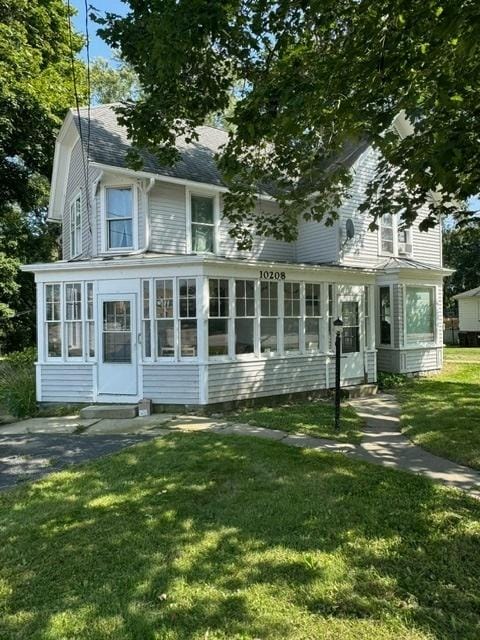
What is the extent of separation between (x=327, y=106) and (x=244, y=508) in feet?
16.1

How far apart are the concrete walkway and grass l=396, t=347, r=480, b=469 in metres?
0.24

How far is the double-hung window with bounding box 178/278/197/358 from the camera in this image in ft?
32.7

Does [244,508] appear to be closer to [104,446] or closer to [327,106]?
[104,446]

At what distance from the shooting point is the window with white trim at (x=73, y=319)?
1077 centimetres

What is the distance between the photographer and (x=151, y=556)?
3729mm

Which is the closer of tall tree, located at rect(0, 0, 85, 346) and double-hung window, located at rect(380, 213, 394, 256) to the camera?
tall tree, located at rect(0, 0, 85, 346)

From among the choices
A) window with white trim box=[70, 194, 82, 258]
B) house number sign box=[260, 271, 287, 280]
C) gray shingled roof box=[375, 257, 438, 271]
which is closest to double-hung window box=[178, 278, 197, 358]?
house number sign box=[260, 271, 287, 280]

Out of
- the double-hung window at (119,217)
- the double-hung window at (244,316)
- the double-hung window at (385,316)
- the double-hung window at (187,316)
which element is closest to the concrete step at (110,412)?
the double-hung window at (187,316)

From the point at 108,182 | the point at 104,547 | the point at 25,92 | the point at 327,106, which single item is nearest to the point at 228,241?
the point at 108,182

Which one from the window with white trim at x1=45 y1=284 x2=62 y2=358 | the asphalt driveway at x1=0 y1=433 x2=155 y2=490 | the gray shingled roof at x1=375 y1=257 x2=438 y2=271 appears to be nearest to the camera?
the asphalt driveway at x1=0 y1=433 x2=155 y2=490

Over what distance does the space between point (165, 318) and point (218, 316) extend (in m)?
1.13

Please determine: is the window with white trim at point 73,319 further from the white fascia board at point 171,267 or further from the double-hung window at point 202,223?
the double-hung window at point 202,223

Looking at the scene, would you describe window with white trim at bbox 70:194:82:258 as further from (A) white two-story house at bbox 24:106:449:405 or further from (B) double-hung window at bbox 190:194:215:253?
(B) double-hung window at bbox 190:194:215:253

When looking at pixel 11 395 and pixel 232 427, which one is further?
pixel 11 395
